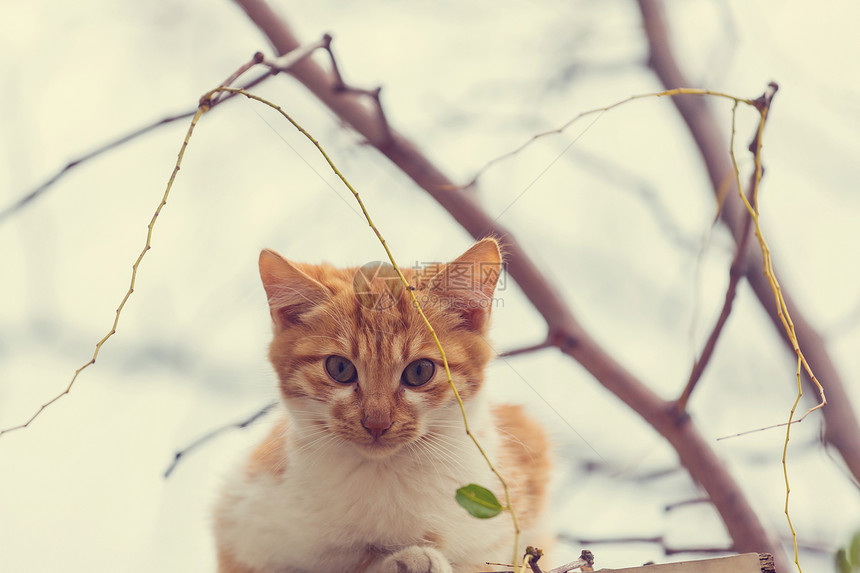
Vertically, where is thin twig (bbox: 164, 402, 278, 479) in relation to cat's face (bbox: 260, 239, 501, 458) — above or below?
below

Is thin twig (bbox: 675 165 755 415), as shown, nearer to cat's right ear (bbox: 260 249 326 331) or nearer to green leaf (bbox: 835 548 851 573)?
green leaf (bbox: 835 548 851 573)

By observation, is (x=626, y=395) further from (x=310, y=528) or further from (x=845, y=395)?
(x=310, y=528)

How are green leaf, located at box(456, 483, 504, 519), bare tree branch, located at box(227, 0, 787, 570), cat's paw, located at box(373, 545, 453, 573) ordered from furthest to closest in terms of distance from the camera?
bare tree branch, located at box(227, 0, 787, 570) → cat's paw, located at box(373, 545, 453, 573) → green leaf, located at box(456, 483, 504, 519)

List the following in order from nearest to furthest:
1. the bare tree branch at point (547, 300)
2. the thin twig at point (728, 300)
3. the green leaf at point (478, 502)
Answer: the green leaf at point (478, 502) < the thin twig at point (728, 300) < the bare tree branch at point (547, 300)

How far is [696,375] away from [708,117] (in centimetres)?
62

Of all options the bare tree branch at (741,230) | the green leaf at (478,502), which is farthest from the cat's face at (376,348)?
the bare tree branch at (741,230)

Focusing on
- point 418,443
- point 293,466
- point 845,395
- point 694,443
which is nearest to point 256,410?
point 293,466

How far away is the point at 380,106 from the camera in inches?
41.0

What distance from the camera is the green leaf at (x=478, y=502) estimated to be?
0.63m

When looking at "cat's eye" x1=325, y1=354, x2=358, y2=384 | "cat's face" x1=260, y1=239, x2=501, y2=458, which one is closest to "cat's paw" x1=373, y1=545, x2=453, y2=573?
"cat's face" x1=260, y1=239, x2=501, y2=458

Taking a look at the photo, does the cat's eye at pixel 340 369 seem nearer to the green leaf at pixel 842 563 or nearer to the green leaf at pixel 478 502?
the green leaf at pixel 478 502

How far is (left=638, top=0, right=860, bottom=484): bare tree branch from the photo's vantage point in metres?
1.23
